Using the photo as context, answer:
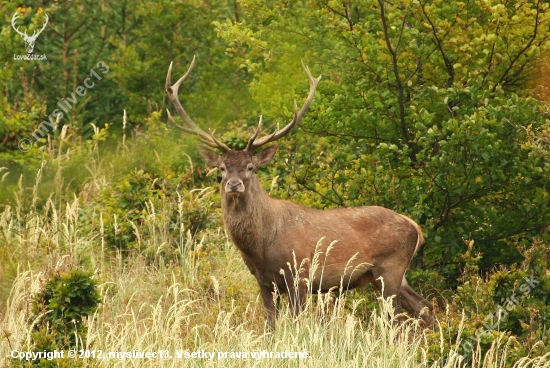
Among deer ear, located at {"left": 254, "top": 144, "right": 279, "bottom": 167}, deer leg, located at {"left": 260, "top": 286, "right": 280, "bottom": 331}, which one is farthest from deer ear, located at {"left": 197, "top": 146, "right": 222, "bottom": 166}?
deer leg, located at {"left": 260, "top": 286, "right": 280, "bottom": 331}

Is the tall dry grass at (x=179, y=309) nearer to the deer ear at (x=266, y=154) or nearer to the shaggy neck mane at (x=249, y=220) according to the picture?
the shaggy neck mane at (x=249, y=220)

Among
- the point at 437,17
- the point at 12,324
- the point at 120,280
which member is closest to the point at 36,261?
the point at 120,280

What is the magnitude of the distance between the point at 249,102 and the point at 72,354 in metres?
9.39

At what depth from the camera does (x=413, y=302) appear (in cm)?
924

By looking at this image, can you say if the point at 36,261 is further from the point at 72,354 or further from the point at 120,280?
the point at 72,354

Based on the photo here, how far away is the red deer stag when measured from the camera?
867 centimetres

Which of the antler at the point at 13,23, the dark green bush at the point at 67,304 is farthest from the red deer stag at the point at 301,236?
the antler at the point at 13,23

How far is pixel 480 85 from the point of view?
30.2 feet

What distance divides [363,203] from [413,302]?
44.6 inches

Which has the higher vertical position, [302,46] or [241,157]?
[302,46]

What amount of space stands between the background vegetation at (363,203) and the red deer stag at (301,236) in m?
0.28

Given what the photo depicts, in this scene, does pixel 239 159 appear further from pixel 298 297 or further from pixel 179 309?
pixel 179 309

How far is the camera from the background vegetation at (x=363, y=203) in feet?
25.0

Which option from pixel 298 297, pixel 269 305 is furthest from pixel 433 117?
pixel 269 305
